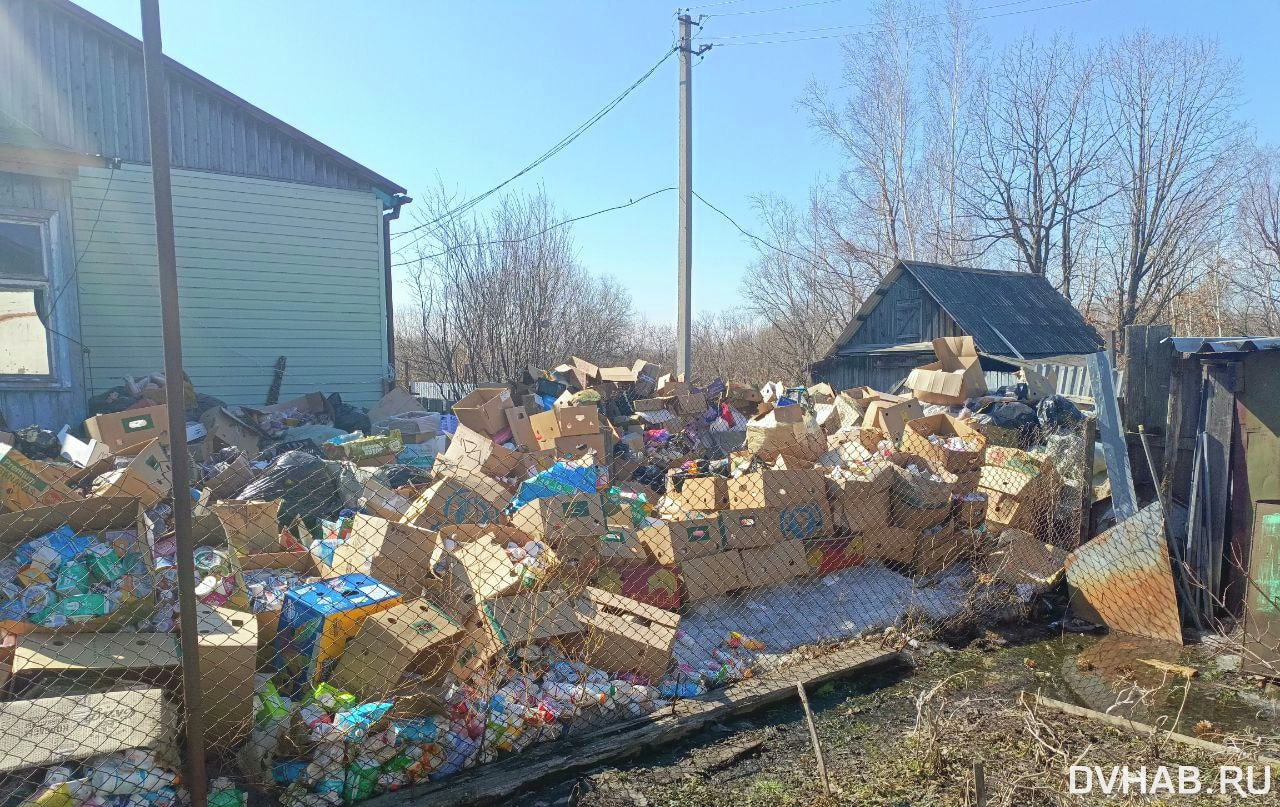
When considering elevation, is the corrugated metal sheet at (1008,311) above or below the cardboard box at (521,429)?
above

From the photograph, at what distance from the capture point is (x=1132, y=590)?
4629 mm

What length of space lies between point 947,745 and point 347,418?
8.90 m

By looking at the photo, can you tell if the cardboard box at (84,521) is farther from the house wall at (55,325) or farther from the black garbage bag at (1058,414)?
the black garbage bag at (1058,414)

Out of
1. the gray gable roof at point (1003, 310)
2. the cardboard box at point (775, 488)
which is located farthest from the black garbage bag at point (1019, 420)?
the gray gable roof at point (1003, 310)

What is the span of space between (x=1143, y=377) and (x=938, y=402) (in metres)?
4.66

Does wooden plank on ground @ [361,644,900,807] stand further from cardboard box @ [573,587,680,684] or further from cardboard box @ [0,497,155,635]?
cardboard box @ [0,497,155,635]

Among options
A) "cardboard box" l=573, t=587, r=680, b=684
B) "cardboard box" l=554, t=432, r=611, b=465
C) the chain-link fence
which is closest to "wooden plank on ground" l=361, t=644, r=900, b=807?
the chain-link fence

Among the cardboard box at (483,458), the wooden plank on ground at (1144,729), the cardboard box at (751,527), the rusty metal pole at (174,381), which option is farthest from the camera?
the cardboard box at (483,458)

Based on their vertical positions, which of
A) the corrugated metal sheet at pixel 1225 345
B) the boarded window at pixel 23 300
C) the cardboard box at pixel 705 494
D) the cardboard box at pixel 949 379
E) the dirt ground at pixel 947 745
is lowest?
the dirt ground at pixel 947 745

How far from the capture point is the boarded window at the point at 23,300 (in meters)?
7.66

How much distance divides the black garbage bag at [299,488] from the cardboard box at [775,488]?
3.03m

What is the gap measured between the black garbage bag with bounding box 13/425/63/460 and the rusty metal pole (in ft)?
19.6

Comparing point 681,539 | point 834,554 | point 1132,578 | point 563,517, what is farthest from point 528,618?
point 1132,578

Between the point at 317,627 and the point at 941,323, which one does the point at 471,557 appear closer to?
the point at 317,627
